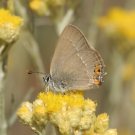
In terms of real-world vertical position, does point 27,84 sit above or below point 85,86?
above

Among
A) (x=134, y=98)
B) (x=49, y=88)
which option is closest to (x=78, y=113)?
(x=49, y=88)

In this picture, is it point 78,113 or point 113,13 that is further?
point 113,13

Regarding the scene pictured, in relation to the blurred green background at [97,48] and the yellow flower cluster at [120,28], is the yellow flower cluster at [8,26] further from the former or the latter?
the yellow flower cluster at [120,28]

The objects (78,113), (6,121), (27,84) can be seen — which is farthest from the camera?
(27,84)

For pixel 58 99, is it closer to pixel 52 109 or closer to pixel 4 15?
pixel 52 109

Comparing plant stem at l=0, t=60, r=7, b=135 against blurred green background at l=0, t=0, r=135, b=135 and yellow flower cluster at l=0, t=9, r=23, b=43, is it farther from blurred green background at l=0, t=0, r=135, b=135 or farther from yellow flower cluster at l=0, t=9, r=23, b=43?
blurred green background at l=0, t=0, r=135, b=135

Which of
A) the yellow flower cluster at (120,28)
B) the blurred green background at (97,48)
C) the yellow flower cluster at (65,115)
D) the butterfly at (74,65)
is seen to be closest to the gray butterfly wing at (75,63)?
the butterfly at (74,65)

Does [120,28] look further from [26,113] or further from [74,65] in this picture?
[26,113]

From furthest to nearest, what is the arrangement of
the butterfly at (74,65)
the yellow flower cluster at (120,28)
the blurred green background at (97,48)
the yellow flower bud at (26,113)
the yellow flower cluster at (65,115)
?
the yellow flower cluster at (120,28) → the blurred green background at (97,48) → the butterfly at (74,65) → the yellow flower bud at (26,113) → the yellow flower cluster at (65,115)
